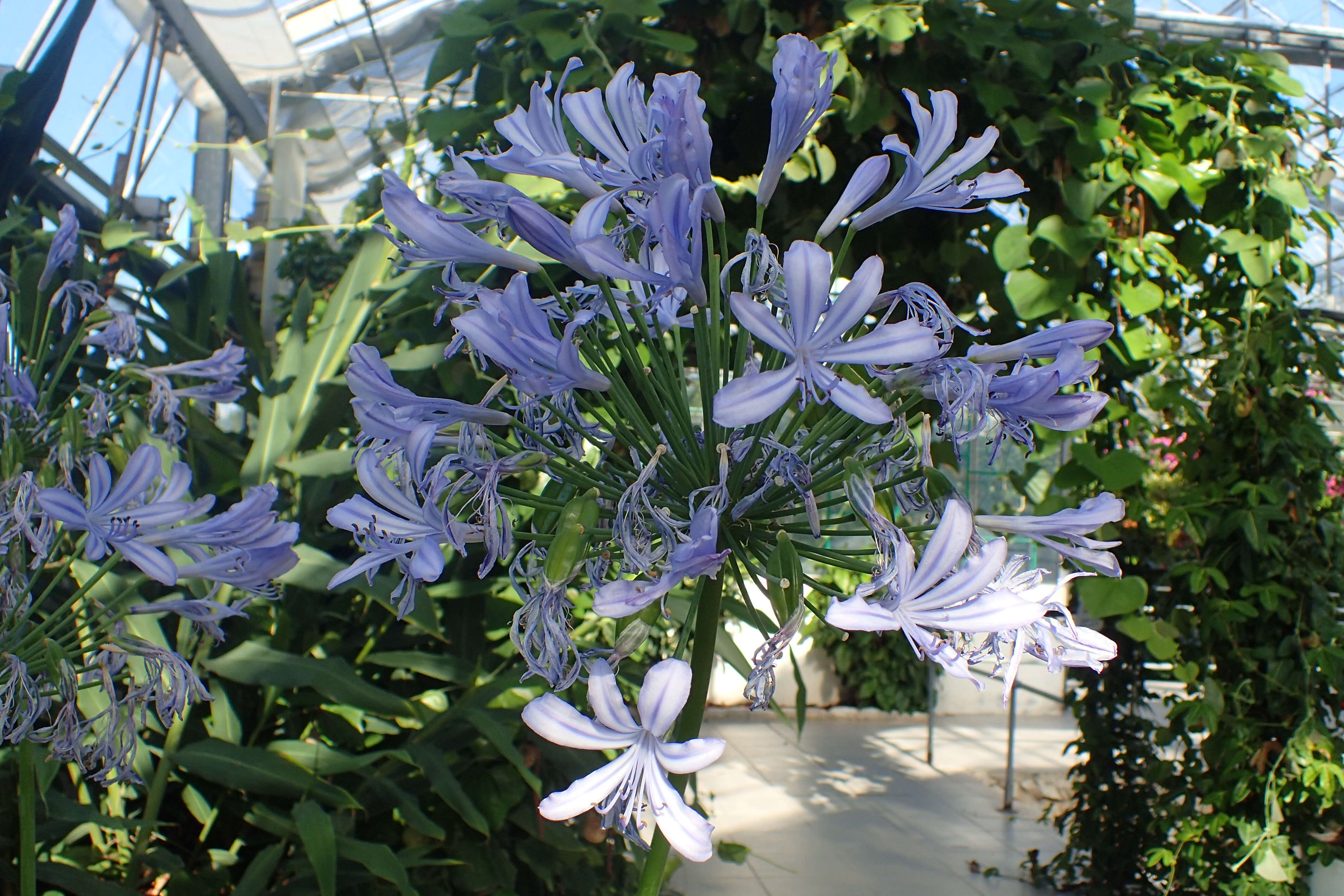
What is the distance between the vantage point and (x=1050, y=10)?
57.2 inches

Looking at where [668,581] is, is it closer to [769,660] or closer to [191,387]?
[769,660]

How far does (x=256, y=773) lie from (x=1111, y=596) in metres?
1.34

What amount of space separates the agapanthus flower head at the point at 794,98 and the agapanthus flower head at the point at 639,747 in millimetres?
312

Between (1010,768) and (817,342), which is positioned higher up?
(817,342)

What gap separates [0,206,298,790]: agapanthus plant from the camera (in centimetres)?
74

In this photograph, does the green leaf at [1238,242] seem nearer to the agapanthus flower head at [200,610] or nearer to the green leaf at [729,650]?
the green leaf at [729,650]

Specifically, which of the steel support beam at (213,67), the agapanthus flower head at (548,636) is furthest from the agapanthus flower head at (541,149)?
the steel support beam at (213,67)

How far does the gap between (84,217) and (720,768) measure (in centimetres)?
339

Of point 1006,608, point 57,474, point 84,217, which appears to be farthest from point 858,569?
point 84,217

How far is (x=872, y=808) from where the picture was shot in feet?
12.8

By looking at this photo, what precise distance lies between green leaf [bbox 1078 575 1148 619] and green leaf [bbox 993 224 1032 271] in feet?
1.68

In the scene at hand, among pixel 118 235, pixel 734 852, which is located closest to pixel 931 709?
pixel 734 852

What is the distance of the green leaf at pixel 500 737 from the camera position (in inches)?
52.2

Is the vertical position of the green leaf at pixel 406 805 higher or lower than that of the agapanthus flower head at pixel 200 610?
lower
